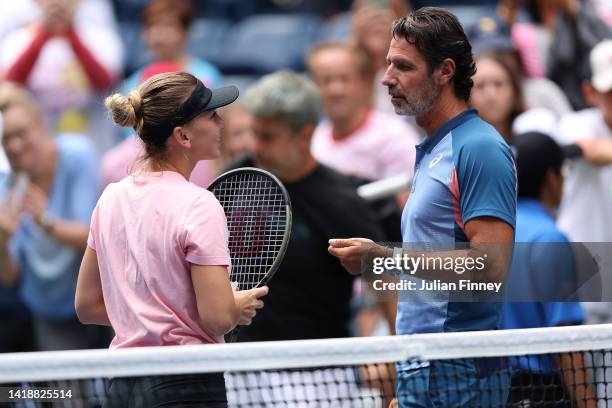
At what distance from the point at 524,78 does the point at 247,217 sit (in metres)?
2.99

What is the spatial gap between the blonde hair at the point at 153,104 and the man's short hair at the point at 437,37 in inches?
24.3

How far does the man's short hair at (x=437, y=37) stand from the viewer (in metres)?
3.18

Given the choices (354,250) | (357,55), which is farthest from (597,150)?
(354,250)

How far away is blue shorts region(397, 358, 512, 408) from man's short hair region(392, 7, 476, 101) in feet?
2.57

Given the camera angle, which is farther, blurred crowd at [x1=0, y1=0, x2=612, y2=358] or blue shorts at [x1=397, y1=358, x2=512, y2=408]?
blurred crowd at [x1=0, y1=0, x2=612, y2=358]

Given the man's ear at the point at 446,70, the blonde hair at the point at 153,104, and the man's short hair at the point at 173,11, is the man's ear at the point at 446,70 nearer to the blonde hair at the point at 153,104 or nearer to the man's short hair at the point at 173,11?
the blonde hair at the point at 153,104

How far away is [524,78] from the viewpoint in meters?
6.12

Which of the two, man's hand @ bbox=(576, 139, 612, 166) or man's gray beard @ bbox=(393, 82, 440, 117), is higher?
man's gray beard @ bbox=(393, 82, 440, 117)

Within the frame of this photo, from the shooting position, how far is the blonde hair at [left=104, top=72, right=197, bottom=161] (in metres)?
3.05

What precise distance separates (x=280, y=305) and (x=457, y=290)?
169 centimetres

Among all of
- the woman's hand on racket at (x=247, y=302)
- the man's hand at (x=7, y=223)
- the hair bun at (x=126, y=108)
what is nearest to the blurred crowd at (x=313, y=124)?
the man's hand at (x=7, y=223)

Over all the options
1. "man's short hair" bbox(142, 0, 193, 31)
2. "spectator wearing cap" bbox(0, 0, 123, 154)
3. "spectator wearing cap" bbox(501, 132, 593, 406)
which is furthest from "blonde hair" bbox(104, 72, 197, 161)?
"man's short hair" bbox(142, 0, 193, 31)

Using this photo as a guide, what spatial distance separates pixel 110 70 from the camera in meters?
6.95

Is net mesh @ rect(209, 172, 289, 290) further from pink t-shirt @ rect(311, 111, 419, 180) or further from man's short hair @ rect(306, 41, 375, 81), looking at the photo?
man's short hair @ rect(306, 41, 375, 81)
